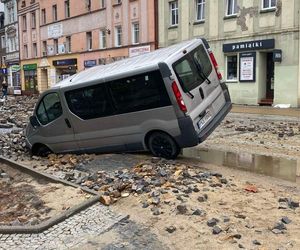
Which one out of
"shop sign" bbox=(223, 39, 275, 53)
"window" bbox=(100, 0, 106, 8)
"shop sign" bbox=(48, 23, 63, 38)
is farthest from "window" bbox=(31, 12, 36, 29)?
"shop sign" bbox=(223, 39, 275, 53)

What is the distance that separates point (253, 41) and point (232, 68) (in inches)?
97.2

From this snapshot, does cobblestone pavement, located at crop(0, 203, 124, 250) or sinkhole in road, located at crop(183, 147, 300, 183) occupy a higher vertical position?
sinkhole in road, located at crop(183, 147, 300, 183)

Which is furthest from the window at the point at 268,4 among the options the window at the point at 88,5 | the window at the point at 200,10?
the window at the point at 88,5

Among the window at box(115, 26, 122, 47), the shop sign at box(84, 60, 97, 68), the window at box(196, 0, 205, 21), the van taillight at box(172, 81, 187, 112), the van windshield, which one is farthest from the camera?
the shop sign at box(84, 60, 97, 68)

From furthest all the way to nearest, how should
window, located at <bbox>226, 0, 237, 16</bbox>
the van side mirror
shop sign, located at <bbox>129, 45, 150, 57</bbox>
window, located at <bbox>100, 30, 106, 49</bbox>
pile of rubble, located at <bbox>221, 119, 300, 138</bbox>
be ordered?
1. window, located at <bbox>100, 30, 106, 49</bbox>
2. shop sign, located at <bbox>129, 45, 150, 57</bbox>
3. window, located at <bbox>226, 0, 237, 16</bbox>
4. pile of rubble, located at <bbox>221, 119, 300, 138</bbox>
5. the van side mirror

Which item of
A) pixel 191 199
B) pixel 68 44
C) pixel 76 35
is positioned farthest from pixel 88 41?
pixel 191 199

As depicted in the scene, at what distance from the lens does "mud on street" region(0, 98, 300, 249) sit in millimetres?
5066

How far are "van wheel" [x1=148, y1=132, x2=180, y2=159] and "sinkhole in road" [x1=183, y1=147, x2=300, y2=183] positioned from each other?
0.81 meters

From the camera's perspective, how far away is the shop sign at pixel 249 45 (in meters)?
23.0

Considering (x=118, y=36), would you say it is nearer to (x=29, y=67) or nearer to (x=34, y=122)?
(x=29, y=67)

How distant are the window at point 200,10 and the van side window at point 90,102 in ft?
62.2

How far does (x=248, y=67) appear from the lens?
2447cm

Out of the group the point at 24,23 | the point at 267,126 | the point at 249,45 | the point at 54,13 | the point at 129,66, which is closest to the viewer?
the point at 129,66

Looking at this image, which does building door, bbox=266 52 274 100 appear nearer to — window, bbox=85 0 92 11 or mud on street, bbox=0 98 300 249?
mud on street, bbox=0 98 300 249
